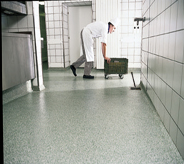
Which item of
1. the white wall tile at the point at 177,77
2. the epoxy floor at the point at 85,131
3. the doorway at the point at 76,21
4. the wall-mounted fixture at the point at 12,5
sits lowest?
the epoxy floor at the point at 85,131

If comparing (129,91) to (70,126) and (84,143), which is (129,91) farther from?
(84,143)

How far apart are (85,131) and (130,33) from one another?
4.12m

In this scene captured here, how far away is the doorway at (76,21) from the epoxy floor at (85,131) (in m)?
3.34

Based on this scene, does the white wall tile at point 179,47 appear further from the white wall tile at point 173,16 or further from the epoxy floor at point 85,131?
the epoxy floor at point 85,131

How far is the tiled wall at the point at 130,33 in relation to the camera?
5160mm

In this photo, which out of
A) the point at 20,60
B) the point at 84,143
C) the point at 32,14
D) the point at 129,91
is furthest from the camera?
the point at 129,91

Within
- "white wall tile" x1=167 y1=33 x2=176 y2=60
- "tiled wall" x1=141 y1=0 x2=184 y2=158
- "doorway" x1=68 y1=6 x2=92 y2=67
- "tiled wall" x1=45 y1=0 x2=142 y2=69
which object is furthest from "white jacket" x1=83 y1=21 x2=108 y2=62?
"white wall tile" x1=167 y1=33 x2=176 y2=60

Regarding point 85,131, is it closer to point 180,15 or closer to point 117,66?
point 180,15

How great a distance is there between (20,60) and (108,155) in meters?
1.97

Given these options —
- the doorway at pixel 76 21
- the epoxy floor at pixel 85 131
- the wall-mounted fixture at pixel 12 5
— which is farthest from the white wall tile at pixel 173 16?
the doorway at pixel 76 21

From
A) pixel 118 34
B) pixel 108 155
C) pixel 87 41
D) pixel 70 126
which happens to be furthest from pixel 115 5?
pixel 108 155

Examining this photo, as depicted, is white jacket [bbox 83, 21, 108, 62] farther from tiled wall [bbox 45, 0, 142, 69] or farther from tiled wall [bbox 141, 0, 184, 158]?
tiled wall [bbox 141, 0, 184, 158]

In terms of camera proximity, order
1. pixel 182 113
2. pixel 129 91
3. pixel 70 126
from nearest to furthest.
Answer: pixel 182 113
pixel 70 126
pixel 129 91

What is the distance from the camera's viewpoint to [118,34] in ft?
17.0
